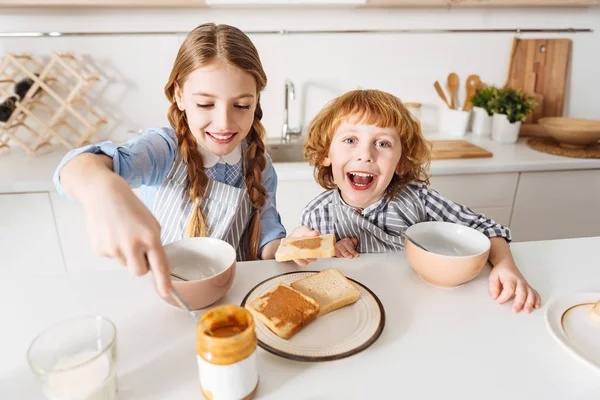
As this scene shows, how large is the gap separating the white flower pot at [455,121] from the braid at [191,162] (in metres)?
1.61

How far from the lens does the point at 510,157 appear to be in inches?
77.4

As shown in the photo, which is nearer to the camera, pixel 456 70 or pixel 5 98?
pixel 5 98

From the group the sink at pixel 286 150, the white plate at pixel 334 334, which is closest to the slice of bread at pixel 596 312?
the white plate at pixel 334 334

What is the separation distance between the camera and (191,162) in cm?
103

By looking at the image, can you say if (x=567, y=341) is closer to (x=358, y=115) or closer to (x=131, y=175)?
(x=358, y=115)

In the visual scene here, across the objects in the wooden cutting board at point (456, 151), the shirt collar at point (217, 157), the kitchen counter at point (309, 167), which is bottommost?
the kitchen counter at point (309, 167)

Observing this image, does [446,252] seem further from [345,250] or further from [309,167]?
[309,167]

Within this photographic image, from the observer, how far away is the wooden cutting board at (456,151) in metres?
1.90

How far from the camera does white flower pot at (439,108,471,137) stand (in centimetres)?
223

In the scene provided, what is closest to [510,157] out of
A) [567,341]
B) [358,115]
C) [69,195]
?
[358,115]

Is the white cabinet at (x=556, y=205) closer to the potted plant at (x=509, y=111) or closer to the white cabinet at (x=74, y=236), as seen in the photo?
the potted plant at (x=509, y=111)

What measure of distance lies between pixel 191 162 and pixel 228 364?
1.98 ft

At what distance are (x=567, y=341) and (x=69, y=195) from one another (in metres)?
0.79

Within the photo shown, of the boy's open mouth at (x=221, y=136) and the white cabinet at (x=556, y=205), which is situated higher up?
the boy's open mouth at (x=221, y=136)
